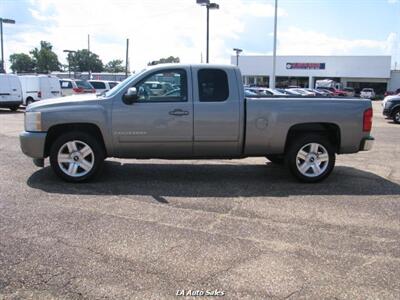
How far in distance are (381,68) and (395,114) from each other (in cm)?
5937

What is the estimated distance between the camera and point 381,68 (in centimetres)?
7556

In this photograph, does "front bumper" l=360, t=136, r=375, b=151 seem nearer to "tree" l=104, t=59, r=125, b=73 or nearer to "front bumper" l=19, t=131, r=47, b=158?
"front bumper" l=19, t=131, r=47, b=158

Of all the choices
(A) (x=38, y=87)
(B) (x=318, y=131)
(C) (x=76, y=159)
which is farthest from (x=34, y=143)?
(A) (x=38, y=87)

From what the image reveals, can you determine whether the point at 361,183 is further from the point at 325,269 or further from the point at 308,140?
the point at 325,269

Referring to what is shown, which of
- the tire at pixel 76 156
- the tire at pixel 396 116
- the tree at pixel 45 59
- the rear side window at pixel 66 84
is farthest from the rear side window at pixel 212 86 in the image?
the tree at pixel 45 59

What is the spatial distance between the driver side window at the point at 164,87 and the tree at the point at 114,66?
133263mm

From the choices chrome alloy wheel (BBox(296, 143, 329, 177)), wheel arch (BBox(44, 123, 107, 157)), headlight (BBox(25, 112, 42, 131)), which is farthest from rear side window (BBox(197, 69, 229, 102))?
headlight (BBox(25, 112, 42, 131))

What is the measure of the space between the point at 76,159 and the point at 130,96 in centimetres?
131

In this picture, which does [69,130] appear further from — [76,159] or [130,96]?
[130,96]

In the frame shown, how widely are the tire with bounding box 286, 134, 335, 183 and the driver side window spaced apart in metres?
1.97

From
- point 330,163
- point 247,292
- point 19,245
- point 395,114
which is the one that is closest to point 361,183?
point 330,163

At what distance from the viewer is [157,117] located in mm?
7195

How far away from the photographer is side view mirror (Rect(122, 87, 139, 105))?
7023mm

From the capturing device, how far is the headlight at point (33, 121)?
713cm
